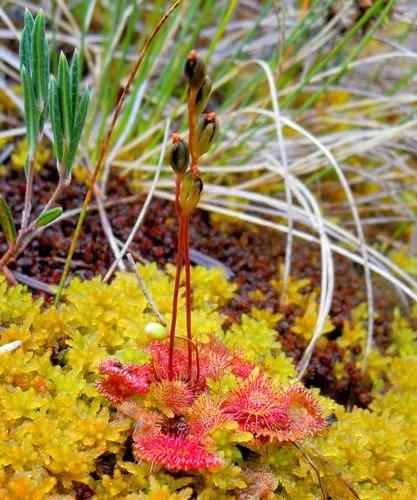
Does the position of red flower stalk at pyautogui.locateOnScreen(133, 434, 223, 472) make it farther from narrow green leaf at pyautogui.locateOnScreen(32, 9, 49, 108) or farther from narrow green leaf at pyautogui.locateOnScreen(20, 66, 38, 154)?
narrow green leaf at pyautogui.locateOnScreen(32, 9, 49, 108)

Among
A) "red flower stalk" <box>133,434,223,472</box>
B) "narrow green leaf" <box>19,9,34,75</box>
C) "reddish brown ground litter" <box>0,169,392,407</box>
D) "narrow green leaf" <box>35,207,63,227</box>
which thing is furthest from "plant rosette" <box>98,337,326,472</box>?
"narrow green leaf" <box>19,9,34,75</box>

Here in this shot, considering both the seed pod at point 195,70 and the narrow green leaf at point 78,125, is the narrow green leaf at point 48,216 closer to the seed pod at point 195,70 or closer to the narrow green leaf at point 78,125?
the narrow green leaf at point 78,125

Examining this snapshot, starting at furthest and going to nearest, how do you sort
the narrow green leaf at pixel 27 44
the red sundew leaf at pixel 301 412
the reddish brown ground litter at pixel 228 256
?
the reddish brown ground litter at pixel 228 256 < the narrow green leaf at pixel 27 44 < the red sundew leaf at pixel 301 412

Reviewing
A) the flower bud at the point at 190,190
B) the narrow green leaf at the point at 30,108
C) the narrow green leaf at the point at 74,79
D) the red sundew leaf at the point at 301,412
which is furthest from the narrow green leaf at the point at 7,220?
the red sundew leaf at the point at 301,412

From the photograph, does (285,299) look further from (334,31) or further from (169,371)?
(334,31)

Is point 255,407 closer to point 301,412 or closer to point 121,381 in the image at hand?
point 301,412

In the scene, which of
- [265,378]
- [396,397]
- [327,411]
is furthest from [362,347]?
[265,378]
